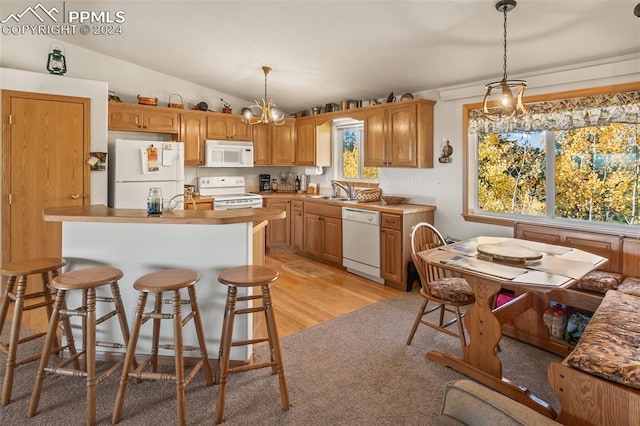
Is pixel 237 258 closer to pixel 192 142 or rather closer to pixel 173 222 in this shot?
pixel 173 222

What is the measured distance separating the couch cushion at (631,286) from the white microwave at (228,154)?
14.6ft

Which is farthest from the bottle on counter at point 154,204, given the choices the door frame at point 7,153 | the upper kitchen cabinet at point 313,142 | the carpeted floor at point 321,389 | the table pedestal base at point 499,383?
the upper kitchen cabinet at point 313,142

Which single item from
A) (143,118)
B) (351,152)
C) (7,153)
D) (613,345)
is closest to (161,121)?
(143,118)

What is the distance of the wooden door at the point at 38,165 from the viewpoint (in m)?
3.54

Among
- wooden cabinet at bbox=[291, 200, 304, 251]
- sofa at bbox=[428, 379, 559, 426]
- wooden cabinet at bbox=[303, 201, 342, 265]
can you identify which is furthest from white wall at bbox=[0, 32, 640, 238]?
sofa at bbox=[428, 379, 559, 426]

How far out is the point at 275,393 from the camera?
2.16 m

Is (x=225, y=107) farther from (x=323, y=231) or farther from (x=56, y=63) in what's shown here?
(x=323, y=231)

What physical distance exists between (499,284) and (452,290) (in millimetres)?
487

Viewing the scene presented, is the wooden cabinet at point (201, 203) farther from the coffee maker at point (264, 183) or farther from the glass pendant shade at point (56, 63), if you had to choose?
the glass pendant shade at point (56, 63)

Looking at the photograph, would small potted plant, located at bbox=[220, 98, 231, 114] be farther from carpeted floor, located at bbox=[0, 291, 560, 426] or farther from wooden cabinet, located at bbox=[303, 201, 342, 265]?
carpeted floor, located at bbox=[0, 291, 560, 426]

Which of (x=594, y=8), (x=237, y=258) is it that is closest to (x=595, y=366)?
(x=237, y=258)

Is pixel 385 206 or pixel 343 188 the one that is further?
pixel 343 188

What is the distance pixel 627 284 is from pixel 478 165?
179 cm

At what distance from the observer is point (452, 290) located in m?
2.62
